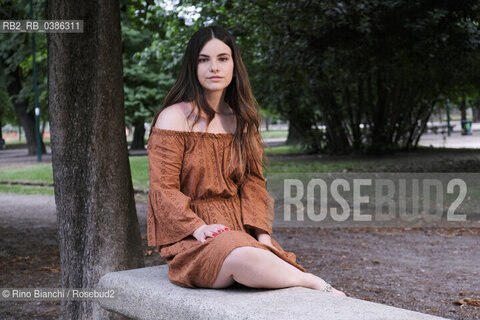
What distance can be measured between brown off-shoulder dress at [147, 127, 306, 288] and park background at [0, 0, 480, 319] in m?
0.47

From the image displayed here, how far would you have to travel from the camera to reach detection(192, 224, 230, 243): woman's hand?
3109 mm

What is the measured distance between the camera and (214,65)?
3.34m

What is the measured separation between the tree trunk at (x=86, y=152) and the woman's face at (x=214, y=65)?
3.99ft

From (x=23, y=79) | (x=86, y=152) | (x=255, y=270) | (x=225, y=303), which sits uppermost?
Answer: (x=23, y=79)

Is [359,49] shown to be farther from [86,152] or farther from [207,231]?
[207,231]

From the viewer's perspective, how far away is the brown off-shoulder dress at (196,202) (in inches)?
122

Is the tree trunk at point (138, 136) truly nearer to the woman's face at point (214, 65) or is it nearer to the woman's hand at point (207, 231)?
the woman's face at point (214, 65)

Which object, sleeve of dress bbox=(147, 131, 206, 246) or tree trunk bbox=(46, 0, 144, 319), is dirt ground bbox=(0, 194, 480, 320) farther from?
sleeve of dress bbox=(147, 131, 206, 246)

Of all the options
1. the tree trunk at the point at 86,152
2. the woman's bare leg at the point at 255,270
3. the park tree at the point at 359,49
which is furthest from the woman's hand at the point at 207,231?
the park tree at the point at 359,49

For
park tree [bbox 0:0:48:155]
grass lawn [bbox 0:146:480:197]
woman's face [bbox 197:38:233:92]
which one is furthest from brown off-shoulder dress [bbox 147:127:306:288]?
park tree [bbox 0:0:48:155]

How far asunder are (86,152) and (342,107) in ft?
61.3

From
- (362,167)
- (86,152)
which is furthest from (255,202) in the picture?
(362,167)

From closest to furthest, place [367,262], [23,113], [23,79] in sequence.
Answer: [367,262], [23,113], [23,79]

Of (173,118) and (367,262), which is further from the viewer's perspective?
(367,262)
